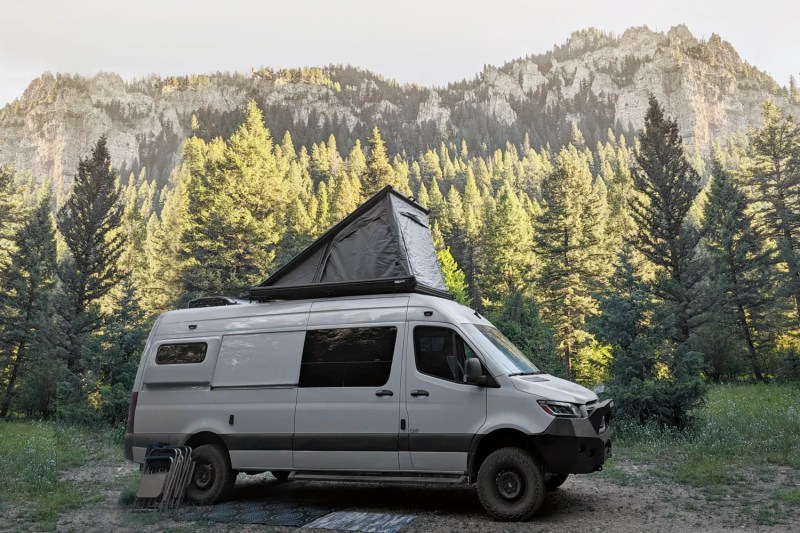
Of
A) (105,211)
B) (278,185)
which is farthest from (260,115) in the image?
(105,211)

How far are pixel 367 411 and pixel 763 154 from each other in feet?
139

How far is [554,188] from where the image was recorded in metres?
41.8

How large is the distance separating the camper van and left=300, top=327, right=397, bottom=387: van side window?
16 mm

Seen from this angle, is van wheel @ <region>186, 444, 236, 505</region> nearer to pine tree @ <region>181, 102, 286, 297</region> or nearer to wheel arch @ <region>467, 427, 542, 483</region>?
wheel arch @ <region>467, 427, 542, 483</region>

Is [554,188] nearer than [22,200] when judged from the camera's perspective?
Yes

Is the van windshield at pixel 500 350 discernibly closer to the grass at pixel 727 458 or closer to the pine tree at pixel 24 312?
the grass at pixel 727 458

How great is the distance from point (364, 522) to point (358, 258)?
13.1ft

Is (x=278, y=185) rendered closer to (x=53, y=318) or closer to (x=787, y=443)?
(x=53, y=318)

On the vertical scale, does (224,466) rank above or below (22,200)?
below

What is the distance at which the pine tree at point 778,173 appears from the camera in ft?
116

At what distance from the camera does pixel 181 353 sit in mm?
8734

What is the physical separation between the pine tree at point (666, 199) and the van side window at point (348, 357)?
26.8 meters

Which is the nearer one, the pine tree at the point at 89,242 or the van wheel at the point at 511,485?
the van wheel at the point at 511,485

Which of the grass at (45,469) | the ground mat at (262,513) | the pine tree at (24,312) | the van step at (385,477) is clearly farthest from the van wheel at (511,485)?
the pine tree at (24,312)
